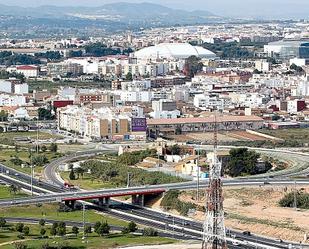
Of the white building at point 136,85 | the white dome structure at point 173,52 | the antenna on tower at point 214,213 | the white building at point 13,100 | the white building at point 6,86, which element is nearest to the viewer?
the antenna on tower at point 214,213

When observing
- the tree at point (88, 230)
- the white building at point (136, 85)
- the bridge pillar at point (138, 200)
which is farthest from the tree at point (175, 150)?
the white building at point (136, 85)

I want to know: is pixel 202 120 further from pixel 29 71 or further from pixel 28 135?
pixel 29 71

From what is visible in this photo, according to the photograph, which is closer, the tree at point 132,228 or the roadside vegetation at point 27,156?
the tree at point 132,228

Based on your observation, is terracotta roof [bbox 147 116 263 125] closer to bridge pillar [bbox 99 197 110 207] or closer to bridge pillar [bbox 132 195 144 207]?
bridge pillar [bbox 132 195 144 207]

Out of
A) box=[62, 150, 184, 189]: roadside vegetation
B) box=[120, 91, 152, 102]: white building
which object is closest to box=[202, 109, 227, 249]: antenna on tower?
box=[62, 150, 184, 189]: roadside vegetation

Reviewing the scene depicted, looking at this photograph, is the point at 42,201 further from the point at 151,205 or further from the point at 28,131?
the point at 28,131

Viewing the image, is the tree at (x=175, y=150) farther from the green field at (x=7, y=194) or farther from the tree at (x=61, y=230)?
the tree at (x=61, y=230)
